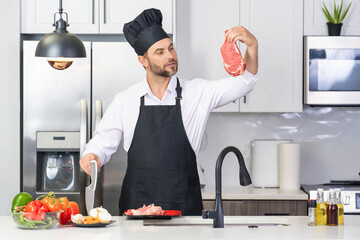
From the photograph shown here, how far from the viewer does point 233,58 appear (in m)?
3.46

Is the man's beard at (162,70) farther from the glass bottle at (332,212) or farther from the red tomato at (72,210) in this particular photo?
the glass bottle at (332,212)

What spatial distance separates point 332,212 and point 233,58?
1008mm

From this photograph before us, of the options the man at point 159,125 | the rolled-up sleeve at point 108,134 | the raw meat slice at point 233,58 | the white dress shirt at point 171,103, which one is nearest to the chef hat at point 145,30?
the man at point 159,125

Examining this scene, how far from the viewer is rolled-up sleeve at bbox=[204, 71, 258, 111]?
3586mm

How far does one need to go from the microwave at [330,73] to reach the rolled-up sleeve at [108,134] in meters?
1.53

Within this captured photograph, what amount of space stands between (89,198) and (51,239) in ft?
5.14

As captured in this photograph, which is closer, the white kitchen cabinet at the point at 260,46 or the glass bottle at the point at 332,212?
the glass bottle at the point at 332,212

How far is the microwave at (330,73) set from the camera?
15.1ft

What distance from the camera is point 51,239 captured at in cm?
262

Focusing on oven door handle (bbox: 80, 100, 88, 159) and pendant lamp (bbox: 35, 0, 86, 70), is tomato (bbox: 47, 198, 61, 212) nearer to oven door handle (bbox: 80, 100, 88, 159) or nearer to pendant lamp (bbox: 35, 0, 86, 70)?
pendant lamp (bbox: 35, 0, 86, 70)

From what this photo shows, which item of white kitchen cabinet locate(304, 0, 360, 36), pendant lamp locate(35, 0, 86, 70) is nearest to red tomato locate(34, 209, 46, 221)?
pendant lamp locate(35, 0, 86, 70)

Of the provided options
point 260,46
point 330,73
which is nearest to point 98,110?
point 260,46

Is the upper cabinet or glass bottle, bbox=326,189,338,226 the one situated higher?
the upper cabinet

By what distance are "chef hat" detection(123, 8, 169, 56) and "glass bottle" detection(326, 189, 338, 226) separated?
4.72 feet
